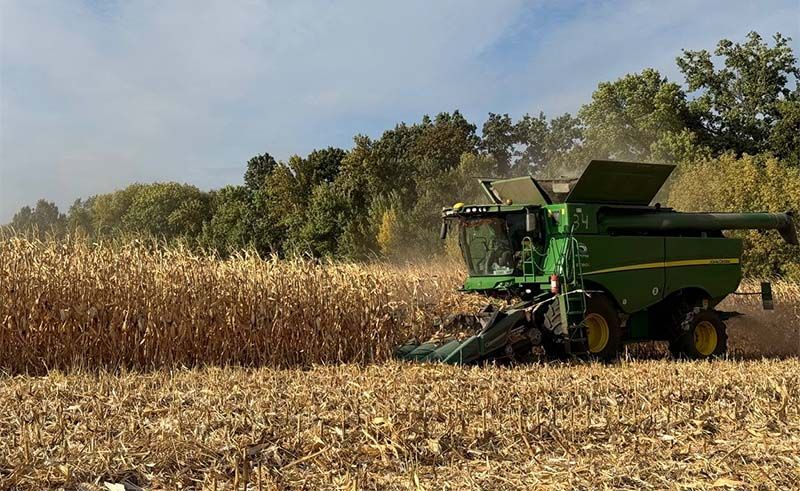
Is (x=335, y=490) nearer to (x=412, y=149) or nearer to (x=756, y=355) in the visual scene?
(x=756, y=355)

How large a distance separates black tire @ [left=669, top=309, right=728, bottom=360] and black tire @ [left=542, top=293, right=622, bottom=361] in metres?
1.07

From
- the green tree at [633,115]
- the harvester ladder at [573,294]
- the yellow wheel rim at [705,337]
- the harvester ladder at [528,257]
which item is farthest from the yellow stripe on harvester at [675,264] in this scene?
the green tree at [633,115]

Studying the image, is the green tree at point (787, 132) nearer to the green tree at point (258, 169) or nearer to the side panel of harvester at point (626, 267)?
the side panel of harvester at point (626, 267)

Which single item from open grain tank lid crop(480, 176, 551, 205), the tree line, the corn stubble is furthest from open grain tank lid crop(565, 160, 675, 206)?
the tree line

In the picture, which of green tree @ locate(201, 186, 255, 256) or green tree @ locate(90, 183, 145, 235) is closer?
green tree @ locate(201, 186, 255, 256)

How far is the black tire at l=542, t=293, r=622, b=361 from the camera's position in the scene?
28.7 ft

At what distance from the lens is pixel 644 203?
10352 millimetres

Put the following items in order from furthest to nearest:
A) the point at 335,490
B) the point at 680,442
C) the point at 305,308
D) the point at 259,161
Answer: the point at 259,161, the point at 305,308, the point at 680,442, the point at 335,490

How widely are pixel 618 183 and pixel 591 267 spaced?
1234mm

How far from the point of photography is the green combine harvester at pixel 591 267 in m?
8.79

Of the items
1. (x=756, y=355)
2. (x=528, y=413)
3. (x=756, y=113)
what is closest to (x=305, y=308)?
(x=528, y=413)

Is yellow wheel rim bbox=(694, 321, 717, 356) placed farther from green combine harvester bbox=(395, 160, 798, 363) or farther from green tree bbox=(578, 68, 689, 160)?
green tree bbox=(578, 68, 689, 160)

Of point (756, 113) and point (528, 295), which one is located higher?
point (756, 113)

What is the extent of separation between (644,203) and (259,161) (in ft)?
141
